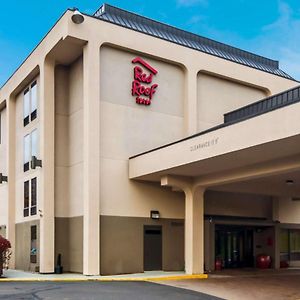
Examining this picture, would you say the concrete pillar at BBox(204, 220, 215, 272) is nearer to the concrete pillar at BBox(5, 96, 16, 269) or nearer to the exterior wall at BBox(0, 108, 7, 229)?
the concrete pillar at BBox(5, 96, 16, 269)

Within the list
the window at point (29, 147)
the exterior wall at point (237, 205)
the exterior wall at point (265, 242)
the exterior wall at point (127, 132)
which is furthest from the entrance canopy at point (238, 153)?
the window at point (29, 147)

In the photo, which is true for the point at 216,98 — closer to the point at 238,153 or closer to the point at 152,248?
the point at 152,248

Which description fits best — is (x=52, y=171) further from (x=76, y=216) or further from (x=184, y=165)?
(x=184, y=165)

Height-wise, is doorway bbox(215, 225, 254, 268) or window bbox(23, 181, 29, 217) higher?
window bbox(23, 181, 29, 217)

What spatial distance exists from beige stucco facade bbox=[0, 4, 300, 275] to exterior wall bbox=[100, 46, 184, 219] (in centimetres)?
5

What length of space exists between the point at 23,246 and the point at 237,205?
1080 cm

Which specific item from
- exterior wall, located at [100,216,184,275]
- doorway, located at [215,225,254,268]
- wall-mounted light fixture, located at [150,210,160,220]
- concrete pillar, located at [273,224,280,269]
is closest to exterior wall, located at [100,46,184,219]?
wall-mounted light fixture, located at [150,210,160,220]

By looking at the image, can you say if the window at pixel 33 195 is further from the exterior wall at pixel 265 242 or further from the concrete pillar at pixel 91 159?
the exterior wall at pixel 265 242

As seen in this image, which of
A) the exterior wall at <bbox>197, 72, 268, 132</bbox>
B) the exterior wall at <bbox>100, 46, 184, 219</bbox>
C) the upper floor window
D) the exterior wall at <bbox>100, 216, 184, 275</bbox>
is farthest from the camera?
the exterior wall at <bbox>197, 72, 268, 132</bbox>

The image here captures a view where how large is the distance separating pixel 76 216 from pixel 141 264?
347cm

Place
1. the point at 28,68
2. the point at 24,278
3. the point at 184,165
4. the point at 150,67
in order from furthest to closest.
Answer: the point at 28,68
the point at 150,67
the point at 24,278
the point at 184,165

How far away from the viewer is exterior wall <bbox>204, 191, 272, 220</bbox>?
75.9 feet

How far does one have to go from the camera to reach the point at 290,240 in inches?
1059

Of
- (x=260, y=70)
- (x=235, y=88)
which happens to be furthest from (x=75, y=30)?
(x=260, y=70)
